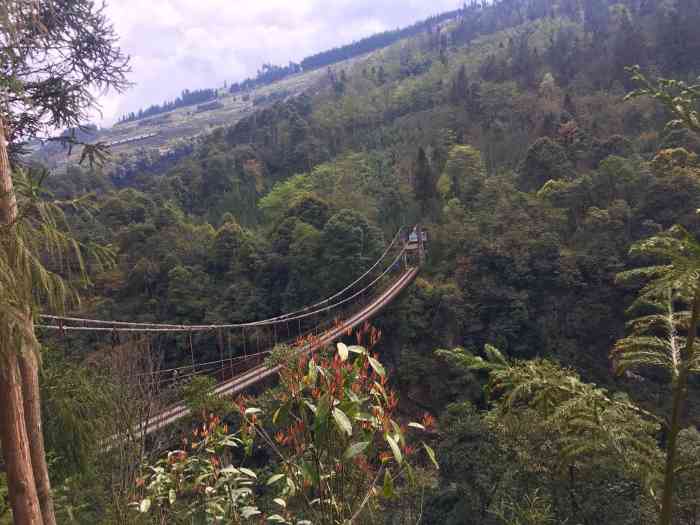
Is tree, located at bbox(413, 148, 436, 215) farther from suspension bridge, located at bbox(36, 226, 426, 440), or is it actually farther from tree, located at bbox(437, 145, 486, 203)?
suspension bridge, located at bbox(36, 226, 426, 440)

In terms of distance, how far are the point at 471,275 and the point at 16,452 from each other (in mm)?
10757

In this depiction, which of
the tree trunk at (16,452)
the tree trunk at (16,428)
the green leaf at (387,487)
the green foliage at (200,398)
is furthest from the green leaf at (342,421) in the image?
the green foliage at (200,398)

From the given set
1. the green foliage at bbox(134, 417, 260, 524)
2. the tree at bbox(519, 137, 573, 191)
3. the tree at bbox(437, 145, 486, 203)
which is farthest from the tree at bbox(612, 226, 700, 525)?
the tree at bbox(437, 145, 486, 203)

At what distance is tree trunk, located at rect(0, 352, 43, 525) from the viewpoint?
1.64 meters

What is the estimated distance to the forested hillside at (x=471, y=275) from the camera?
171 centimetres

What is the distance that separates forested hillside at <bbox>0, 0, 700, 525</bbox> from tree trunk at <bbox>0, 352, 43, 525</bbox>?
0.39 m

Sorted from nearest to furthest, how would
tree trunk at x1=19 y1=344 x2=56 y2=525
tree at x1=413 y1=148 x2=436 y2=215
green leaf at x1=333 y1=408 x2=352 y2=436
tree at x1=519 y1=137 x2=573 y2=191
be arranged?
→ green leaf at x1=333 y1=408 x2=352 y2=436 < tree trunk at x1=19 y1=344 x2=56 y2=525 < tree at x1=519 y1=137 x2=573 y2=191 < tree at x1=413 y1=148 x2=436 y2=215

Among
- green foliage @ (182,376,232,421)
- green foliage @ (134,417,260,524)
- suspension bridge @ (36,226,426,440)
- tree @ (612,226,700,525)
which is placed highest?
tree @ (612,226,700,525)

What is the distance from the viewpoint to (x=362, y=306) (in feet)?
39.0

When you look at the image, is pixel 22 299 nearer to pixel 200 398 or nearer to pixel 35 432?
pixel 35 432

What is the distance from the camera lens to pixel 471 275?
11688mm

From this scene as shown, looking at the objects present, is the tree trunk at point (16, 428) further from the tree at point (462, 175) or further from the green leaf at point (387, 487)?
the tree at point (462, 175)

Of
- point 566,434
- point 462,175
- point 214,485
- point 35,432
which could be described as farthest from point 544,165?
point 35,432

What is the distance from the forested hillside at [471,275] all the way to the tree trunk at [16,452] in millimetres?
394
